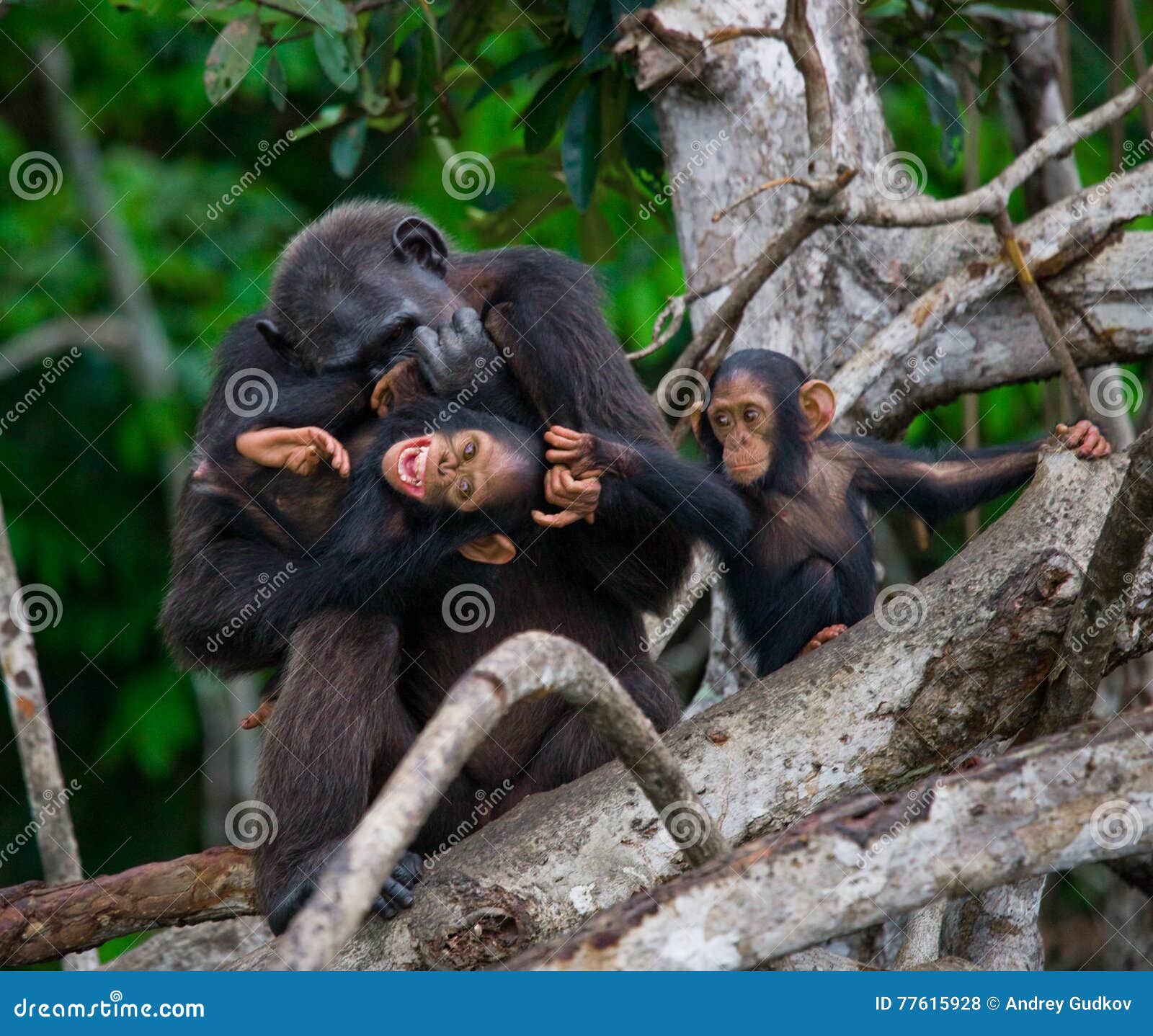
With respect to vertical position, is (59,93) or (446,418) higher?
(59,93)

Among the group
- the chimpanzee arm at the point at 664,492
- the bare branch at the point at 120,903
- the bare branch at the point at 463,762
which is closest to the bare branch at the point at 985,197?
the chimpanzee arm at the point at 664,492

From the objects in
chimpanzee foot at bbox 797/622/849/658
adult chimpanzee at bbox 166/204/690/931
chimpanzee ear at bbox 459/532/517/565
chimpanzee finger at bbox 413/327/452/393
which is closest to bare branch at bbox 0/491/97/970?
adult chimpanzee at bbox 166/204/690/931

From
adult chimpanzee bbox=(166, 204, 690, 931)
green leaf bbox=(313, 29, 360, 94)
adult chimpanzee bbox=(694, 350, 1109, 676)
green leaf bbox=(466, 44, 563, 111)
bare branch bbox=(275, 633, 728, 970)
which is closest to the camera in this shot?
bare branch bbox=(275, 633, 728, 970)

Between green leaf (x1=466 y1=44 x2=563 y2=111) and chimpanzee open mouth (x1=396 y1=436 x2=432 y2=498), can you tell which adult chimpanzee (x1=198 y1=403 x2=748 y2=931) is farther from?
A: green leaf (x1=466 y1=44 x2=563 y2=111)

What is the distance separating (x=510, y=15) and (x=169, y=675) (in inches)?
225

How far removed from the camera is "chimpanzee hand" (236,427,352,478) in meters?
3.87

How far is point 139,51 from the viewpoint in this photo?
10.3m

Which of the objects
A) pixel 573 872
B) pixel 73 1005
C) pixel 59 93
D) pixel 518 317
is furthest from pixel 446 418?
pixel 59 93

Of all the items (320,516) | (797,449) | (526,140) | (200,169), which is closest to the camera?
(320,516)

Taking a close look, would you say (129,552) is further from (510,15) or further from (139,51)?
(510,15)

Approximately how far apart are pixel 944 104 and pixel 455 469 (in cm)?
316

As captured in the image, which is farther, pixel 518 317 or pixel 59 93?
pixel 59 93

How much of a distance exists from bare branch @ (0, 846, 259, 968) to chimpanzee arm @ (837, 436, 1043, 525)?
231 centimetres

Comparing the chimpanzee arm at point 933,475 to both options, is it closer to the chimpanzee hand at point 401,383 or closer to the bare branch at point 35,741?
the chimpanzee hand at point 401,383
